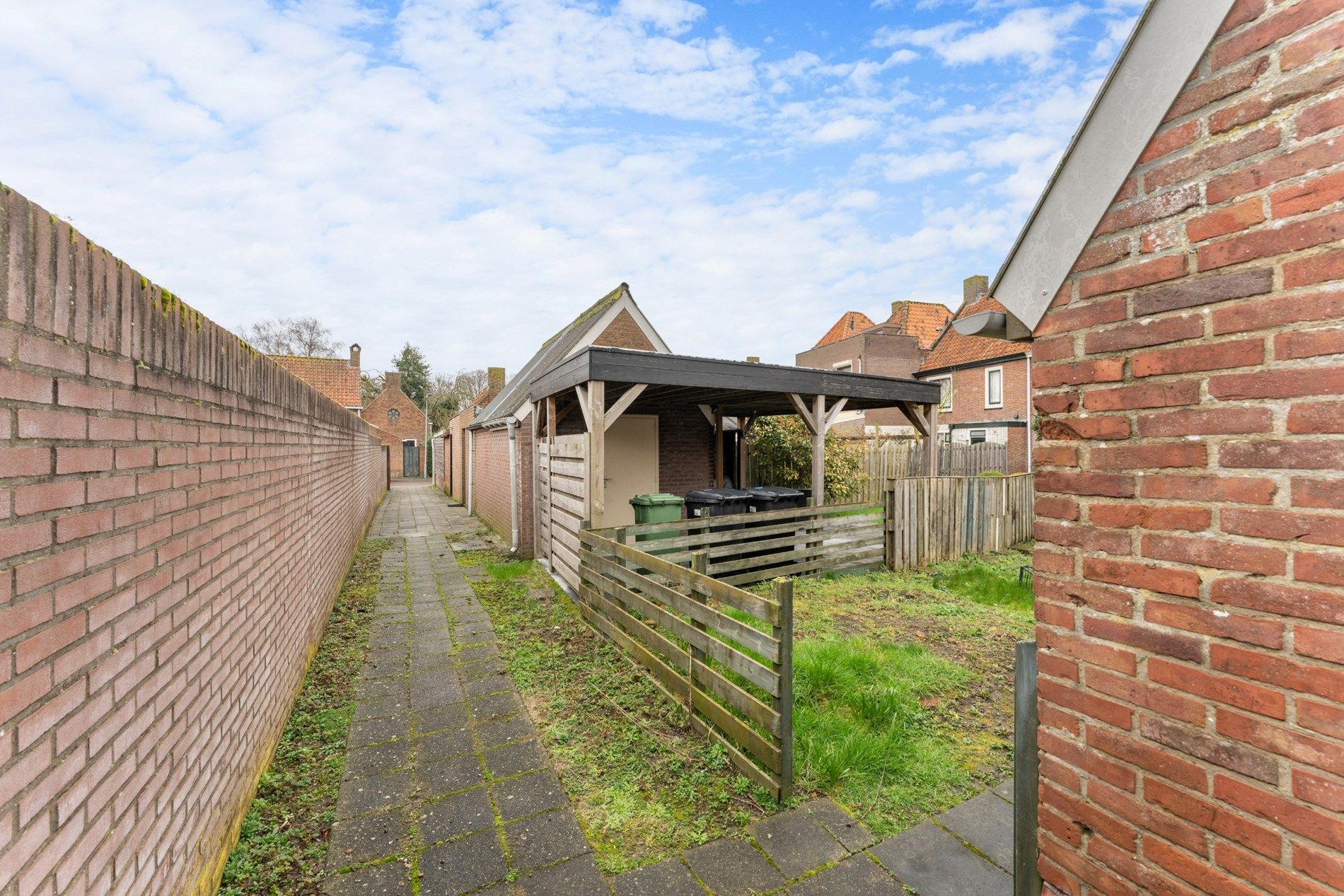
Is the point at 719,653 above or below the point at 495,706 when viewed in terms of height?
above

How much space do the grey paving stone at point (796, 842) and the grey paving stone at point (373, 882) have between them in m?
1.61

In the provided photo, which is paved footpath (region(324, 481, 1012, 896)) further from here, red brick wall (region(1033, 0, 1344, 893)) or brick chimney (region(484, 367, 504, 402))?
brick chimney (region(484, 367, 504, 402))

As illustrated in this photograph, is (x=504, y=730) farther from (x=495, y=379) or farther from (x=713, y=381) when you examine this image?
(x=495, y=379)

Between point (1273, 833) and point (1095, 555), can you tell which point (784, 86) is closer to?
point (1095, 555)

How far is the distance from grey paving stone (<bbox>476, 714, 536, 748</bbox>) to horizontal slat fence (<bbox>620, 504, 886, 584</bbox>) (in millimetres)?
2352

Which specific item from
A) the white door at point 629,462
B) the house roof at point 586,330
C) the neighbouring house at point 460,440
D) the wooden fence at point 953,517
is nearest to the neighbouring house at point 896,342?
the neighbouring house at point 460,440

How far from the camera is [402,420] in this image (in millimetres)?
39656

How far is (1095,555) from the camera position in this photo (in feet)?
5.04

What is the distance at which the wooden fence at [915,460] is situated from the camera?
14727 mm

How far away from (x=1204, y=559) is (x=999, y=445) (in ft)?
59.8

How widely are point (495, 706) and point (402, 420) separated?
40.1m

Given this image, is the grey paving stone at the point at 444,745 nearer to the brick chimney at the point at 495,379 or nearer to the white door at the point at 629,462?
the white door at the point at 629,462

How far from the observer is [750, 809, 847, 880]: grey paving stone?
2490 millimetres

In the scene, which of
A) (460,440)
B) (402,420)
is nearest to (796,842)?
(460,440)
